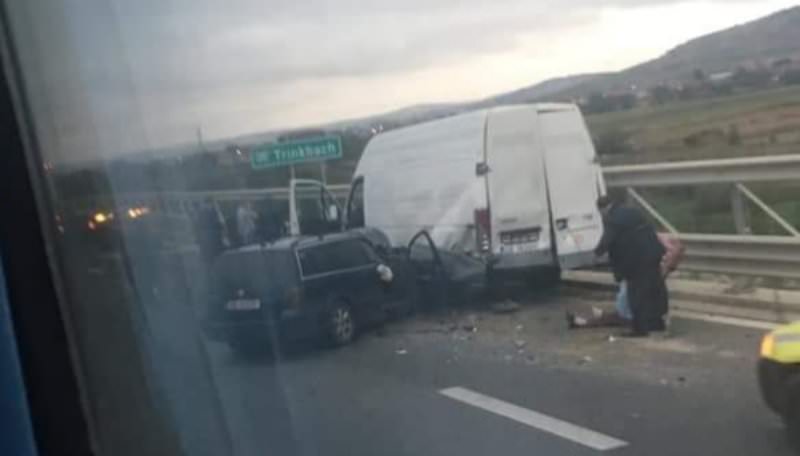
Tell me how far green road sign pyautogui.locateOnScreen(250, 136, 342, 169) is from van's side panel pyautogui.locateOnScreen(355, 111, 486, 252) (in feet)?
0.22

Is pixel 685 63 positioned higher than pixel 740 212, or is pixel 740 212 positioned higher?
pixel 685 63

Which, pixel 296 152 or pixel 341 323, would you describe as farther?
pixel 341 323

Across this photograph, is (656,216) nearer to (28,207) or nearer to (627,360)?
(627,360)

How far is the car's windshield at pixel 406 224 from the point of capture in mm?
2746

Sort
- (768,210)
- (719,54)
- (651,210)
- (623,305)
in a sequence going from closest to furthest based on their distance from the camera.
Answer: (719,54) → (768,210) → (651,210) → (623,305)

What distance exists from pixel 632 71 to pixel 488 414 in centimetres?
75

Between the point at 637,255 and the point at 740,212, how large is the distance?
0.21 m

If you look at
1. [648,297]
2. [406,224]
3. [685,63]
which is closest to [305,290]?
[406,224]

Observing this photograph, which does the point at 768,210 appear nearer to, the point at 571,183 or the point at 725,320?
the point at 725,320

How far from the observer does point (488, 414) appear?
309cm

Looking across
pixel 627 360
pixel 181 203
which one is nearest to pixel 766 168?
pixel 627 360

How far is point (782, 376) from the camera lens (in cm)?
269

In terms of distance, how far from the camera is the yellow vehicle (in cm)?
264

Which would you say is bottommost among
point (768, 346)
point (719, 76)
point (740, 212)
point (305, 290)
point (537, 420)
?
point (537, 420)
